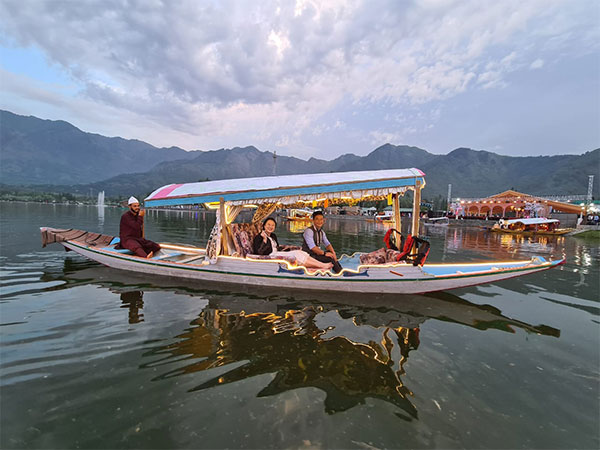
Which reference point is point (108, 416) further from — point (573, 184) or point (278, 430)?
point (573, 184)

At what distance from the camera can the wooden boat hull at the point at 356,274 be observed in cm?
671

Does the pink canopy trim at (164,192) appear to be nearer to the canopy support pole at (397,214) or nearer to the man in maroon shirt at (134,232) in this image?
the man in maroon shirt at (134,232)

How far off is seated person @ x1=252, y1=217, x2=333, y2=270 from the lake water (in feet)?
3.01

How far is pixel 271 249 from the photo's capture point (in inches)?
326

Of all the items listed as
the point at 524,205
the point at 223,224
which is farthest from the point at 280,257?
the point at 524,205

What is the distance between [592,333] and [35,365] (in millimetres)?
10409

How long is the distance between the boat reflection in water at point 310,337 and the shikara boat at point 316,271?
47 centimetres

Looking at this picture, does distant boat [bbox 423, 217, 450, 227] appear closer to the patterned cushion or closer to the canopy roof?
the patterned cushion

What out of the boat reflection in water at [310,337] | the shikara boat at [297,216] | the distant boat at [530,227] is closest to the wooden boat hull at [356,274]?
the boat reflection in water at [310,337]

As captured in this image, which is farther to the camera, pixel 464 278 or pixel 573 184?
pixel 573 184

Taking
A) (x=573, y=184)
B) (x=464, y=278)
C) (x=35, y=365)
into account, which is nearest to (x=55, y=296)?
(x=35, y=365)

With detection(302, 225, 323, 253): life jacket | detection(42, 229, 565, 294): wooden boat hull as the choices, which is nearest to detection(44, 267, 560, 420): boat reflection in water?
detection(42, 229, 565, 294): wooden boat hull

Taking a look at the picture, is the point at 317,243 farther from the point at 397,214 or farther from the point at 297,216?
the point at 297,216

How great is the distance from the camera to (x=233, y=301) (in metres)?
6.91
